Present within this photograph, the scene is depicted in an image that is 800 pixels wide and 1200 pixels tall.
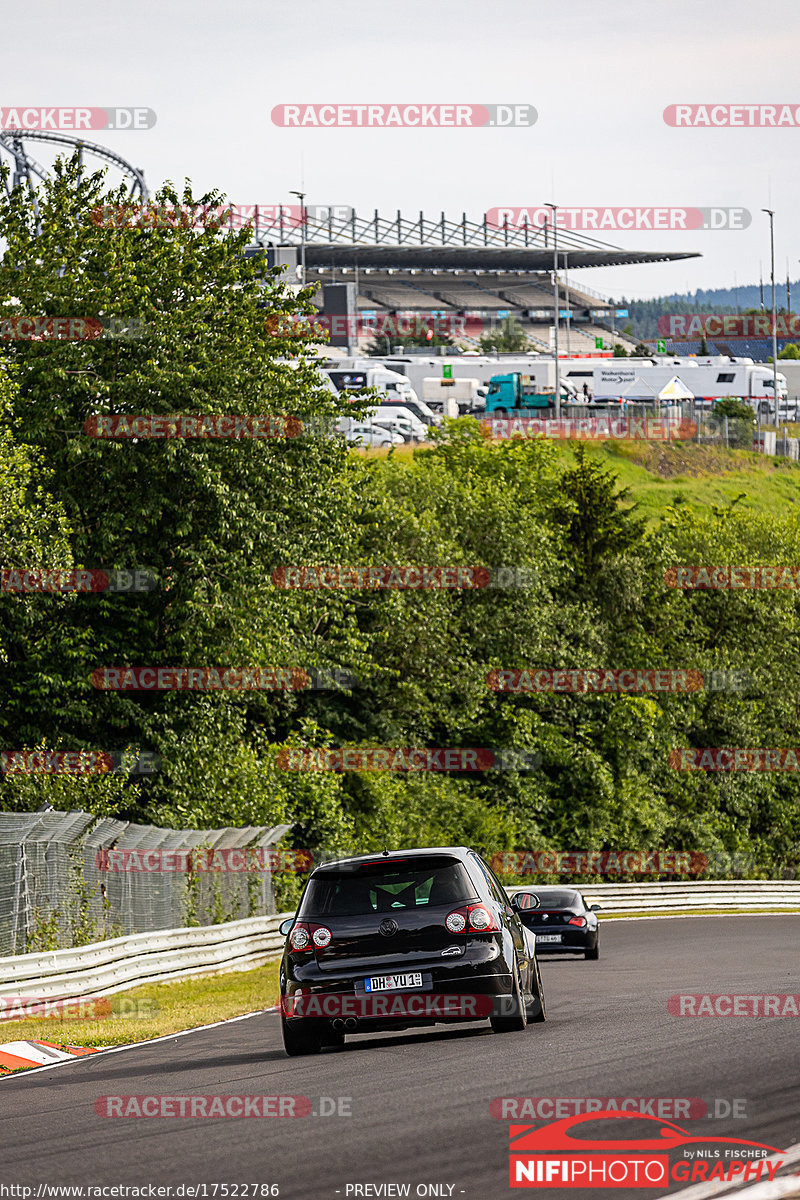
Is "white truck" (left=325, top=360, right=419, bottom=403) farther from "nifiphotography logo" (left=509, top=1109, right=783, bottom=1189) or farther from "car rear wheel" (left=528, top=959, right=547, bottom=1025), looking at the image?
"nifiphotography logo" (left=509, top=1109, right=783, bottom=1189)

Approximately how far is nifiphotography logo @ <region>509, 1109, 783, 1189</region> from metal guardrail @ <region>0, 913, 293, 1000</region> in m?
9.45

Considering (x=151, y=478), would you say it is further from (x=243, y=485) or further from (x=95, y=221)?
(x=95, y=221)

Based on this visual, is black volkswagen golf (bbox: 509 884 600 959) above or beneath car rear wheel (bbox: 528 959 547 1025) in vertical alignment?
beneath

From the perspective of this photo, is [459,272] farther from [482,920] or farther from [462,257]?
[482,920]

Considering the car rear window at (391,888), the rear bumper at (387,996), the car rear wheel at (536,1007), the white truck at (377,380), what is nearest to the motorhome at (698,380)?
the white truck at (377,380)

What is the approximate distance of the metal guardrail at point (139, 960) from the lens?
16250mm

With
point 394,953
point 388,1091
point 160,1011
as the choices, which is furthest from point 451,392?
point 388,1091

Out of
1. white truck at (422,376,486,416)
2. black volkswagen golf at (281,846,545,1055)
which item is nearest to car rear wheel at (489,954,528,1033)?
black volkswagen golf at (281,846,545,1055)

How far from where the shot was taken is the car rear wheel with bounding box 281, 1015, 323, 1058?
11.3 metres

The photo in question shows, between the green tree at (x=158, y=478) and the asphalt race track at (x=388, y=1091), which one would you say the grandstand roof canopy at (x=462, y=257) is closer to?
the green tree at (x=158, y=478)

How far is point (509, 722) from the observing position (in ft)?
167

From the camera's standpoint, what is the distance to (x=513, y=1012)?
11.7m

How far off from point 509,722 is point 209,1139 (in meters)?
43.2

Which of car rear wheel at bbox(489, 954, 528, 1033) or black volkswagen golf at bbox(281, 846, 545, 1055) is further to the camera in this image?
car rear wheel at bbox(489, 954, 528, 1033)
